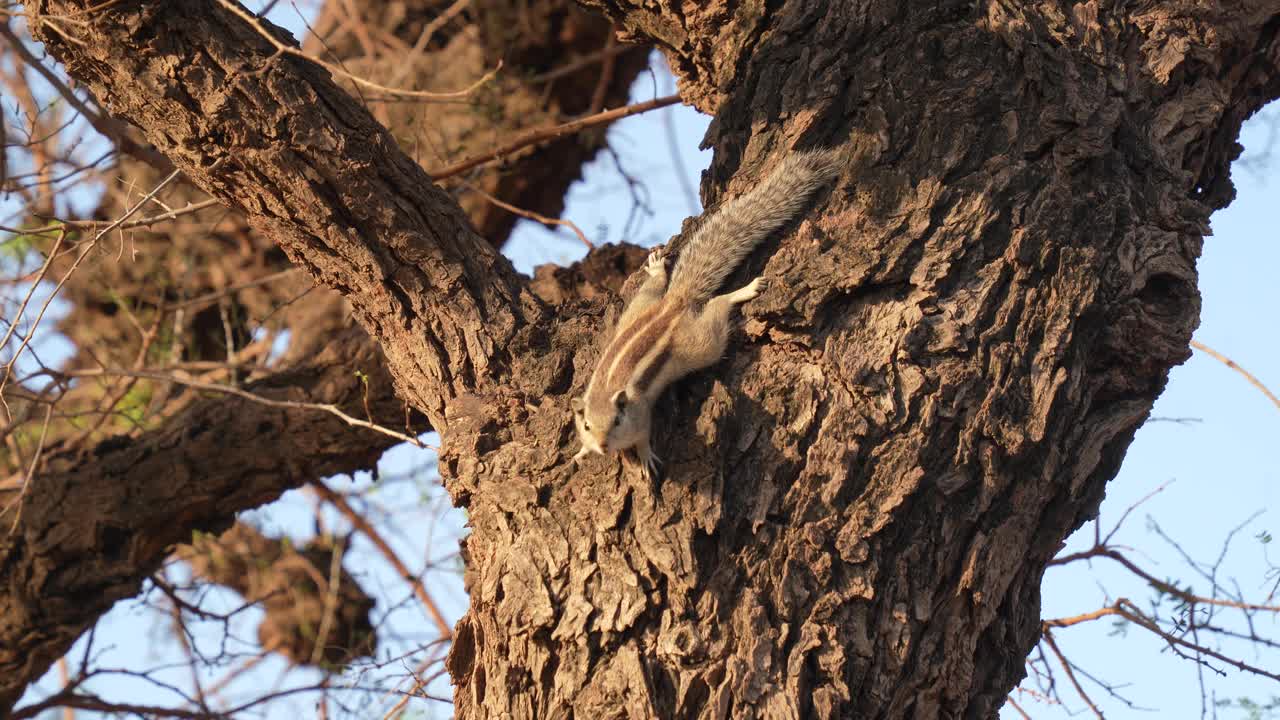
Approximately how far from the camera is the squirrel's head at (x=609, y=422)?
11.1 feet

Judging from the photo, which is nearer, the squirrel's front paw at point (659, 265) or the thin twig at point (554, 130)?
the squirrel's front paw at point (659, 265)

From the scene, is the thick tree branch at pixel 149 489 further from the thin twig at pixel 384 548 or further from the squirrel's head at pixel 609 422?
the squirrel's head at pixel 609 422

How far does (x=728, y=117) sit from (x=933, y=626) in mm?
1888

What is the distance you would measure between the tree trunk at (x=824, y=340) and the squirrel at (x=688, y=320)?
0.23ft

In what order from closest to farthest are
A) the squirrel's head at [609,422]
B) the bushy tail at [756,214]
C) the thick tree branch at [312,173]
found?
the squirrel's head at [609,422]
the thick tree branch at [312,173]
the bushy tail at [756,214]

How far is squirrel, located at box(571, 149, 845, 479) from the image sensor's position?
11.4 feet

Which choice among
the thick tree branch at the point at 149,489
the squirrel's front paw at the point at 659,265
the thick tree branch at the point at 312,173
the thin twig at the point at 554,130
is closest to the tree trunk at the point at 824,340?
the thick tree branch at the point at 312,173

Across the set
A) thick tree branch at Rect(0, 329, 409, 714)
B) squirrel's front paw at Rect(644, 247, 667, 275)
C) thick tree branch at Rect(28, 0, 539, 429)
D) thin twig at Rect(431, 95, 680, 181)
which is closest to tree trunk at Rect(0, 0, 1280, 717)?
thick tree branch at Rect(28, 0, 539, 429)

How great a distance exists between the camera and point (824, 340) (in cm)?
341

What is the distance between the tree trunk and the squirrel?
0.23ft

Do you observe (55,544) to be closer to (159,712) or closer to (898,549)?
(159,712)

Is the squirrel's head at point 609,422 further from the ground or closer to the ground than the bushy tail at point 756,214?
closer to the ground

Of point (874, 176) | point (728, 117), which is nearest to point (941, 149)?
point (874, 176)

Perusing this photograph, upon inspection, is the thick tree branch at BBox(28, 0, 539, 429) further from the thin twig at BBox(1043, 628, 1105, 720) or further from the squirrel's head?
the thin twig at BBox(1043, 628, 1105, 720)
